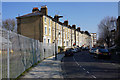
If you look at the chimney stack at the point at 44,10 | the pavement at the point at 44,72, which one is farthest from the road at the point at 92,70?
the chimney stack at the point at 44,10

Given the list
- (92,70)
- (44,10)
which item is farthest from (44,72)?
(44,10)

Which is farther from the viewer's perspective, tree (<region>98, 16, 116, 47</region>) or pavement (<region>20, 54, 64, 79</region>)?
tree (<region>98, 16, 116, 47</region>)

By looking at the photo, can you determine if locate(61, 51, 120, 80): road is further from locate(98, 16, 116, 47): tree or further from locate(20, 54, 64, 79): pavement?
locate(98, 16, 116, 47): tree

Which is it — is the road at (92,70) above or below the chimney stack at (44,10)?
below

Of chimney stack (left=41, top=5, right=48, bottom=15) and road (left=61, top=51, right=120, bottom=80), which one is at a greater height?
chimney stack (left=41, top=5, right=48, bottom=15)

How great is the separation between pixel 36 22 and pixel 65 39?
2035 centimetres

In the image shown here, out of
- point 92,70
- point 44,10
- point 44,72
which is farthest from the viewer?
point 44,10

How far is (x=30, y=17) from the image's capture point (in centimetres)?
3841

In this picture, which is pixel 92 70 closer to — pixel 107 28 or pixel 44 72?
pixel 44 72

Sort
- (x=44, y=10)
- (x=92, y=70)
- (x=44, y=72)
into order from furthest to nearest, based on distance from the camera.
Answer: (x=44, y=10), (x=92, y=70), (x=44, y=72)

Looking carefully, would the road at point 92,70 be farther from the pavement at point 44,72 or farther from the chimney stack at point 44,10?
the chimney stack at point 44,10

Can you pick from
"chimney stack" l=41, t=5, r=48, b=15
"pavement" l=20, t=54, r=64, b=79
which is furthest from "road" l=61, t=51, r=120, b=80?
"chimney stack" l=41, t=5, r=48, b=15

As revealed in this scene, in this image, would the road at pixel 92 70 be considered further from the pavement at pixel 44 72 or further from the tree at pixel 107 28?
the tree at pixel 107 28

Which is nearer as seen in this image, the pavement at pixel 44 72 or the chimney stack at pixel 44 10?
the pavement at pixel 44 72
